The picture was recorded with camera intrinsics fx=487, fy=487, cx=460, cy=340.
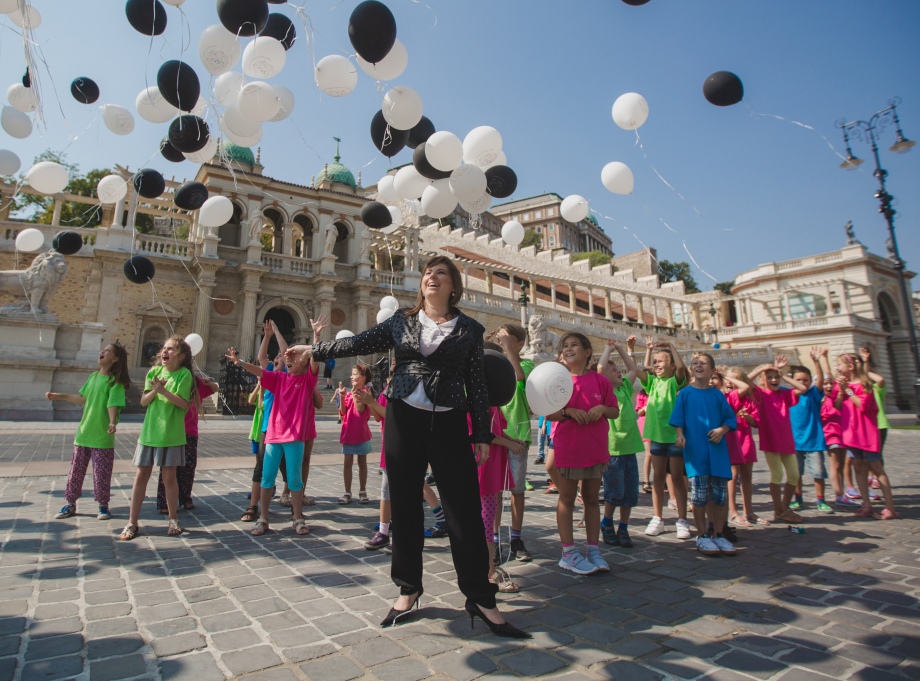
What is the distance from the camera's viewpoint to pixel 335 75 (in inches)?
195

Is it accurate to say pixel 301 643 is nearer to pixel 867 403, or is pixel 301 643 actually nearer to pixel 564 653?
pixel 564 653

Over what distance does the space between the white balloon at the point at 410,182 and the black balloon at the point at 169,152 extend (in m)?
2.79

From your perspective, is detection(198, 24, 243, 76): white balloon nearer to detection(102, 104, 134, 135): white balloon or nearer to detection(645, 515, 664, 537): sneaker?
detection(102, 104, 134, 135): white balloon

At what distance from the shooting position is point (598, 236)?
93562 millimetres

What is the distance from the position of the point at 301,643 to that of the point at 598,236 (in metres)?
97.6

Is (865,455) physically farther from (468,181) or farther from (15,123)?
(15,123)

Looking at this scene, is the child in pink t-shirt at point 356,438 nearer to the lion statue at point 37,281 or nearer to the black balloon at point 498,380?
the black balloon at point 498,380

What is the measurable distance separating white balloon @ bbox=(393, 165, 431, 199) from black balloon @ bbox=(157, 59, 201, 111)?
7.66ft

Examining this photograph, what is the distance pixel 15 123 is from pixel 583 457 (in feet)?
25.6

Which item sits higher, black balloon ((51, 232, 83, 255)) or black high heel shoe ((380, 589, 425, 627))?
black balloon ((51, 232, 83, 255))

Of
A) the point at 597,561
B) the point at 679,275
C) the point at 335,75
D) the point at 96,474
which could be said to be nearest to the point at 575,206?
the point at 335,75

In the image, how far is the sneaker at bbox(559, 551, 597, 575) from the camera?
3547mm

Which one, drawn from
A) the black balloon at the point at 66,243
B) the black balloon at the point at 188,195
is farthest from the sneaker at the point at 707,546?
the black balloon at the point at 66,243

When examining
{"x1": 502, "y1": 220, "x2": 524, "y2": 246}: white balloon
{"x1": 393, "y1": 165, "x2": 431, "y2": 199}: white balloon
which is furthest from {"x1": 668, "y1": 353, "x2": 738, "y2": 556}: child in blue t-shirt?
{"x1": 502, "y1": 220, "x2": 524, "y2": 246}: white balloon
